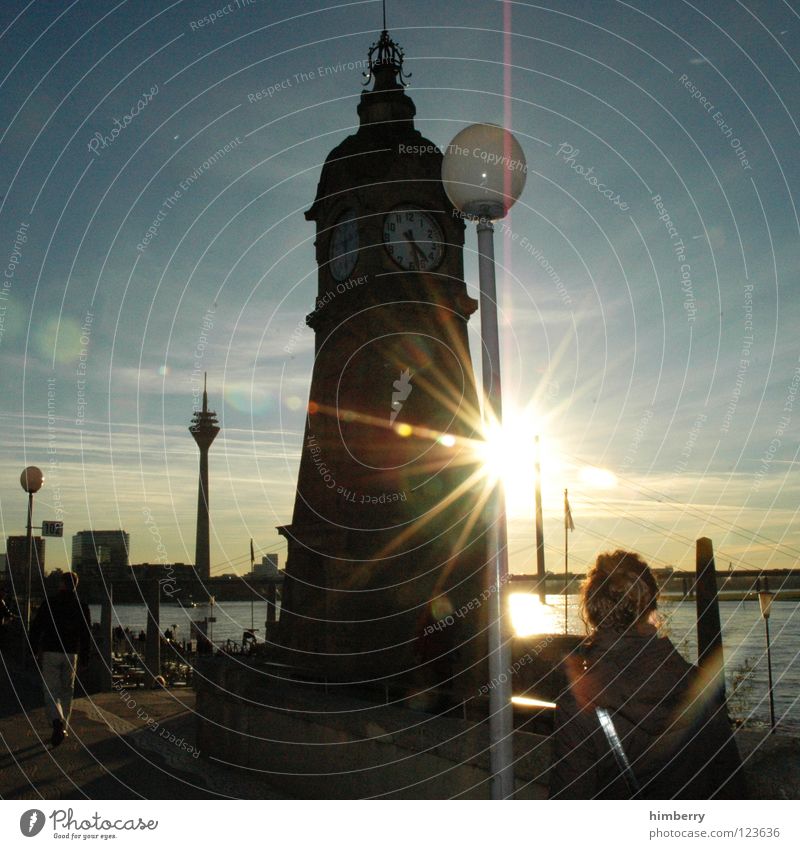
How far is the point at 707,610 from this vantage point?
10000 millimetres

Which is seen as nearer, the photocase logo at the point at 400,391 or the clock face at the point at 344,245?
the photocase logo at the point at 400,391

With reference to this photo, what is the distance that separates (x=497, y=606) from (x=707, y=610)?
5.90 m

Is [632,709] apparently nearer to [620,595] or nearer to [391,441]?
[620,595]

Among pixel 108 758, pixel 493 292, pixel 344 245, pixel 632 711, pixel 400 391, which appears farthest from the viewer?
pixel 344 245

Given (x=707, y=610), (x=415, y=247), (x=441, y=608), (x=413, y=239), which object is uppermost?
(x=413, y=239)

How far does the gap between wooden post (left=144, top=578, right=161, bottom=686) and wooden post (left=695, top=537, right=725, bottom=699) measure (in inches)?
548

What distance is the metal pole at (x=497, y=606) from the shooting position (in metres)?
5.41

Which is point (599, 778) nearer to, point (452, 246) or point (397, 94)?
point (452, 246)

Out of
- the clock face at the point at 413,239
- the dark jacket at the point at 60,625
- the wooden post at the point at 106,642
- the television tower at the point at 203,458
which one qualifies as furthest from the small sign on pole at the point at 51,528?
the television tower at the point at 203,458

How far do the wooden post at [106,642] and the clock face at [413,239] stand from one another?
10513 millimetres

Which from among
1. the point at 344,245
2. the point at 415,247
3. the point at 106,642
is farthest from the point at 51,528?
the point at 415,247
